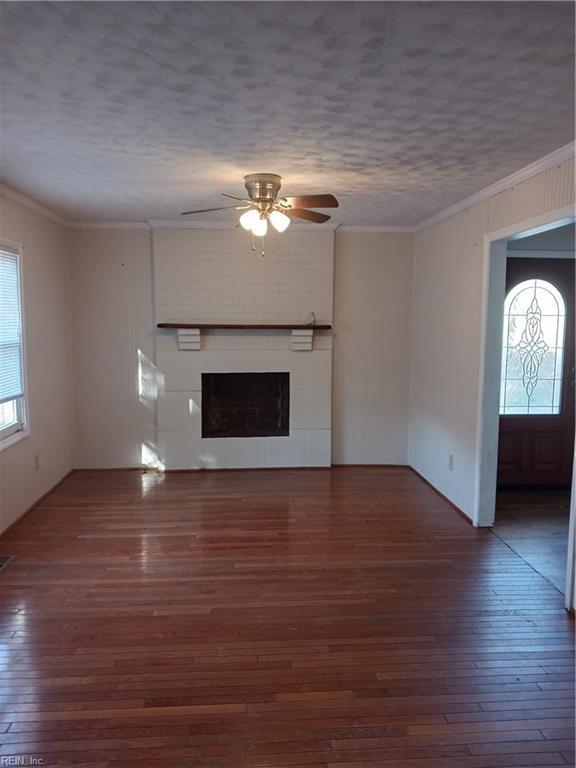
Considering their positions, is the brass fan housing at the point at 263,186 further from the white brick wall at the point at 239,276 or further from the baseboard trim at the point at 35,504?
the baseboard trim at the point at 35,504

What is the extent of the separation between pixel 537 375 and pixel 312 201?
2889 mm

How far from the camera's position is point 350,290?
222 inches

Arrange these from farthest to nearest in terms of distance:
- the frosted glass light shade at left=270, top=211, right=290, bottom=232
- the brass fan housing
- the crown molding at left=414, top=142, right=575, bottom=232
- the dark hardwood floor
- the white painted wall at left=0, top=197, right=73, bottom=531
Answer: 1. the white painted wall at left=0, top=197, right=73, bottom=531
2. the brass fan housing
3. the frosted glass light shade at left=270, top=211, right=290, bottom=232
4. the crown molding at left=414, top=142, right=575, bottom=232
5. the dark hardwood floor

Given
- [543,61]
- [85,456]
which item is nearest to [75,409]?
[85,456]

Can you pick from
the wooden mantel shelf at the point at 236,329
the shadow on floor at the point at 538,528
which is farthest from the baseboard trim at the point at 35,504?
the shadow on floor at the point at 538,528

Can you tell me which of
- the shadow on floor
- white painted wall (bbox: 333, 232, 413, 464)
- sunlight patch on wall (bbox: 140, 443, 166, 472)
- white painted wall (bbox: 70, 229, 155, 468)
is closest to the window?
white painted wall (bbox: 70, 229, 155, 468)

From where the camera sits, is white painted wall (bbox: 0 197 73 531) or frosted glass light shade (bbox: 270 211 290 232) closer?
frosted glass light shade (bbox: 270 211 290 232)

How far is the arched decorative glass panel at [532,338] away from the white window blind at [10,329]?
4.14 m

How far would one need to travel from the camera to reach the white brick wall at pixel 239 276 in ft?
17.6

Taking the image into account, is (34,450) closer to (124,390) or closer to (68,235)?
(124,390)

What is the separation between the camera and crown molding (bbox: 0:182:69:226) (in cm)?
391

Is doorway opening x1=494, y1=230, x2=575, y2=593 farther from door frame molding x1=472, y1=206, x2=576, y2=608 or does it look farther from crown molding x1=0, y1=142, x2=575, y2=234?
crown molding x1=0, y1=142, x2=575, y2=234

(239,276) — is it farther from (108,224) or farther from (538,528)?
(538,528)

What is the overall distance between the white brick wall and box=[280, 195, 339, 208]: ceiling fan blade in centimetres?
214
